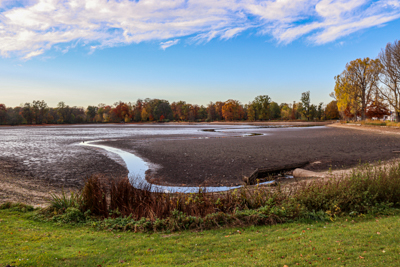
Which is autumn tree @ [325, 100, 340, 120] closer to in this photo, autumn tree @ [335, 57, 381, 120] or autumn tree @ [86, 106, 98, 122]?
autumn tree @ [335, 57, 381, 120]

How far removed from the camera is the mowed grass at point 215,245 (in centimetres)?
457

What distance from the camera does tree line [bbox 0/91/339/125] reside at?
121812 millimetres

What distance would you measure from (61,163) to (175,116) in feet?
528

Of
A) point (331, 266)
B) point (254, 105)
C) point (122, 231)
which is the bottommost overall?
point (122, 231)

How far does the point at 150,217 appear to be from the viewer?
7.50m

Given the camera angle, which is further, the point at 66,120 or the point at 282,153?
the point at 66,120

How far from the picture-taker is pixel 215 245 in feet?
18.5

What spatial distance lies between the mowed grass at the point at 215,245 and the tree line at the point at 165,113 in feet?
380

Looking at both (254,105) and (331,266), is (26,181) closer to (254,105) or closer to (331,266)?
(331,266)

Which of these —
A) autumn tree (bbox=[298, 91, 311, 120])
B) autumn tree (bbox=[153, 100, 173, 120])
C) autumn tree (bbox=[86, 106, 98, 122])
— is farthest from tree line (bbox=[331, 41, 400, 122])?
autumn tree (bbox=[86, 106, 98, 122])

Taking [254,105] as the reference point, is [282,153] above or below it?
below

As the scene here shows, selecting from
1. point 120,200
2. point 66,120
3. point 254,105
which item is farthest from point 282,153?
point 66,120

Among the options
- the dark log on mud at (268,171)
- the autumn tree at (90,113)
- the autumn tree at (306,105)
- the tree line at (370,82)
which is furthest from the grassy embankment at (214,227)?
the autumn tree at (90,113)

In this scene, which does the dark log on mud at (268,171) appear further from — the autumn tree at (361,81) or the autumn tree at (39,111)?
the autumn tree at (39,111)
